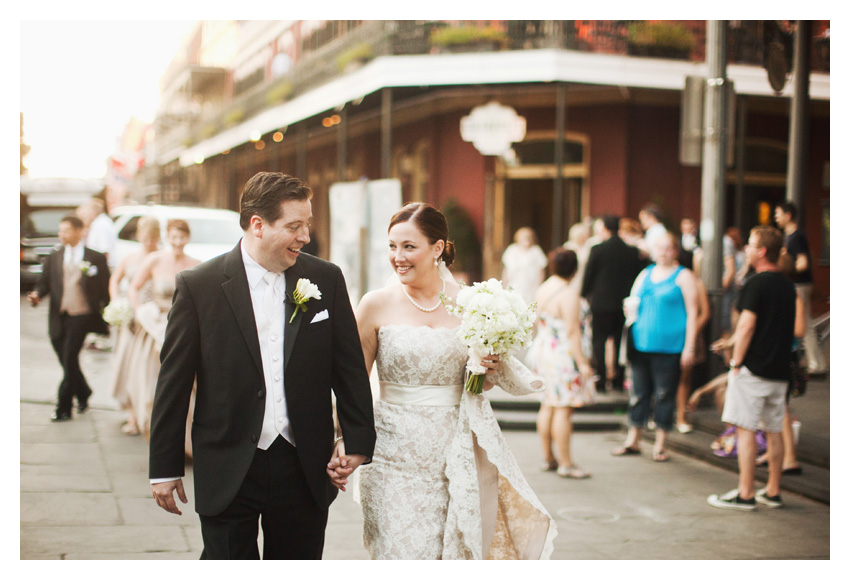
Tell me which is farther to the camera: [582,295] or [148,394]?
[582,295]

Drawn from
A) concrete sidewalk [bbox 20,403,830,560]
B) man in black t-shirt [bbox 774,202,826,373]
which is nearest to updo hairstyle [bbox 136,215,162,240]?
concrete sidewalk [bbox 20,403,830,560]

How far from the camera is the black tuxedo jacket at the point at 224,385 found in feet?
10.3

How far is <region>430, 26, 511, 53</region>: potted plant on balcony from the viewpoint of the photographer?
1496 cm

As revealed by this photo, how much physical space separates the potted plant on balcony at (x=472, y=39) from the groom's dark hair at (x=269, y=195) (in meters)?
12.4

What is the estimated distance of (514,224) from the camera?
17047 millimetres

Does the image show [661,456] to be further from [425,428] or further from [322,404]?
[322,404]

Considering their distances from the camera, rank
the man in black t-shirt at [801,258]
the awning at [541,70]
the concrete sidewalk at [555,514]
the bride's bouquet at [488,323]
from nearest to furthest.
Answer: the bride's bouquet at [488,323] < the concrete sidewalk at [555,514] < the man in black t-shirt at [801,258] < the awning at [541,70]

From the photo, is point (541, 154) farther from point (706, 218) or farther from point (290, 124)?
point (706, 218)

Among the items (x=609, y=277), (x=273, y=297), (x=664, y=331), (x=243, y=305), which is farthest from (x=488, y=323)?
(x=609, y=277)
